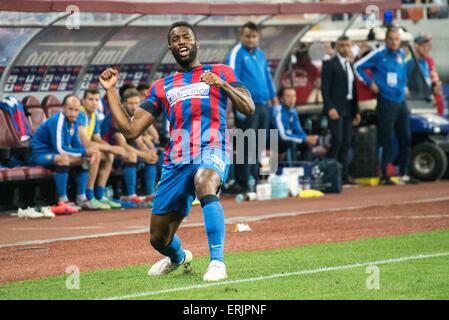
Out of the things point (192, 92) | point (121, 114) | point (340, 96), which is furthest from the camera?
point (340, 96)

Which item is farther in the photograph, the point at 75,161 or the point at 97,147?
the point at 97,147

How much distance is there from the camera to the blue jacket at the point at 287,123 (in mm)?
21203

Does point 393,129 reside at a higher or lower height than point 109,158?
higher

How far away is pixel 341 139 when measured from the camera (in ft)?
72.0

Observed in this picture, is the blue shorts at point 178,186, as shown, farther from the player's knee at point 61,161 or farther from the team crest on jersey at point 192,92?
the player's knee at point 61,161

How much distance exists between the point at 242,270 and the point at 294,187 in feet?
31.9

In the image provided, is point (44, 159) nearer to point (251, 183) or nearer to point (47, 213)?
point (47, 213)

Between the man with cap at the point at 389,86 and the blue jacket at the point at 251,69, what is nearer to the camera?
the blue jacket at the point at 251,69

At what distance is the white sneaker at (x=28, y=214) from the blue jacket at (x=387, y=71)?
6.75 metres

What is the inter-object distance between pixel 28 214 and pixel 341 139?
6.23 metres
